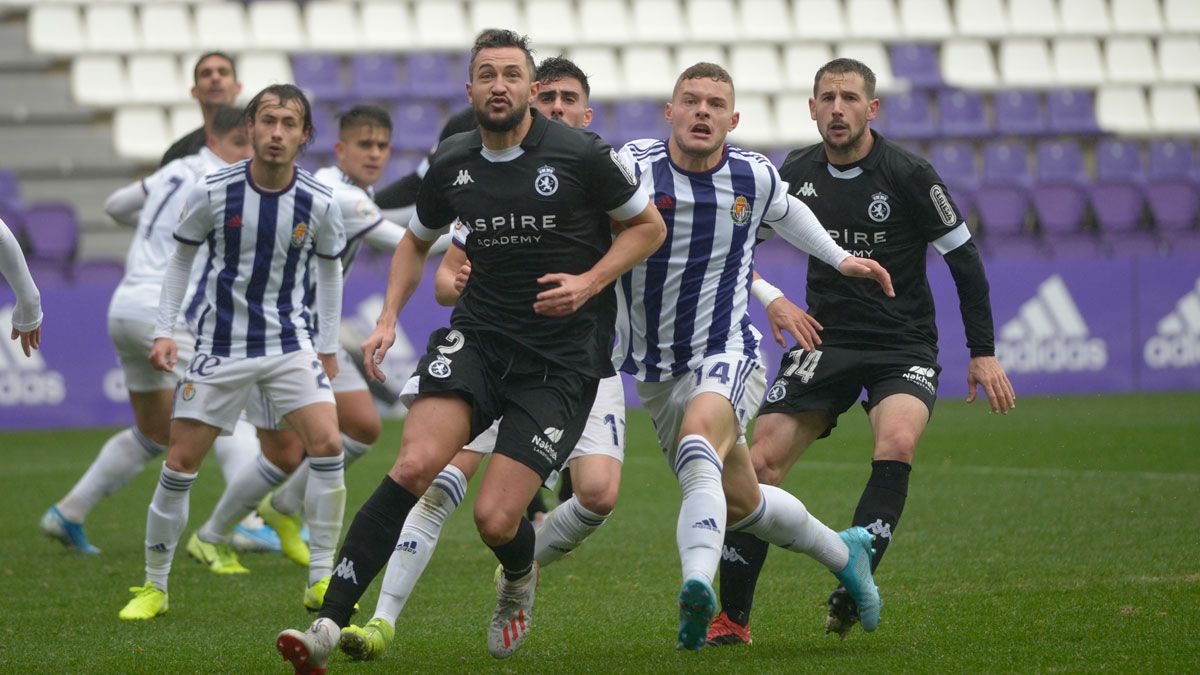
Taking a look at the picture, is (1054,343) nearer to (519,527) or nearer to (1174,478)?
(1174,478)

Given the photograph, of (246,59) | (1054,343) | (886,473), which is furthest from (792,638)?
Answer: (246,59)

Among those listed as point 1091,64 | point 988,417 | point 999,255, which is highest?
point 1091,64

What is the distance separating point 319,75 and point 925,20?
8422 mm

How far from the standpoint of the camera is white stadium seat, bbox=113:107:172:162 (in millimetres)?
18453

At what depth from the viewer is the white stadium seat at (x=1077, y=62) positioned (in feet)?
70.6

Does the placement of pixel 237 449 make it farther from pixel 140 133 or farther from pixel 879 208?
pixel 140 133

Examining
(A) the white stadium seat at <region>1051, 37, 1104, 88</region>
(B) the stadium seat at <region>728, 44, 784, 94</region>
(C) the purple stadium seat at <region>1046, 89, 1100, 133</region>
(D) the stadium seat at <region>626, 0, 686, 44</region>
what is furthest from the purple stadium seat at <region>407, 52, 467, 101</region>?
(A) the white stadium seat at <region>1051, 37, 1104, 88</region>

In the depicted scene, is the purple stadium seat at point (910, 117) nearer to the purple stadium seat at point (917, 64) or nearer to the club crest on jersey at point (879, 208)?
the purple stadium seat at point (917, 64)

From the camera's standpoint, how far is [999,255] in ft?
58.4

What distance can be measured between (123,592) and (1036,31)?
58.4 ft

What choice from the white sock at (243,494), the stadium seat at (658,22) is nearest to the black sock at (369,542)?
the white sock at (243,494)

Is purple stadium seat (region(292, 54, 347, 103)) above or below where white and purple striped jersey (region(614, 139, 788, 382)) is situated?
above

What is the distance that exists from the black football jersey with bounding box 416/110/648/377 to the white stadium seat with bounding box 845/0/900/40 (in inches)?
663

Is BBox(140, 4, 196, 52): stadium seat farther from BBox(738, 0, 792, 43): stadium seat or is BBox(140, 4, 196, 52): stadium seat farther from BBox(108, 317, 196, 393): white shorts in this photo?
BBox(108, 317, 196, 393): white shorts
